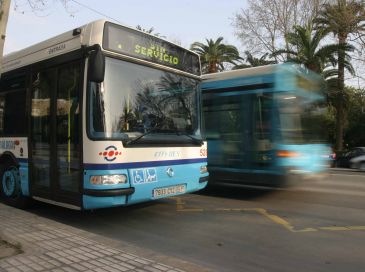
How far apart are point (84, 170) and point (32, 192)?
5.95 ft

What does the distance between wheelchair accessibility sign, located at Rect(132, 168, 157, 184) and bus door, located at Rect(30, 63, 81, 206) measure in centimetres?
86

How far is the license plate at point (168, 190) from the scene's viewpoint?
7.09 m

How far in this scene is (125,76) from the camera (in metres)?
6.80

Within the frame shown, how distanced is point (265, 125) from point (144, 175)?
3.59 metres

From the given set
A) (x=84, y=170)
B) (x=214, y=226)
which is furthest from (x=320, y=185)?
(x=84, y=170)

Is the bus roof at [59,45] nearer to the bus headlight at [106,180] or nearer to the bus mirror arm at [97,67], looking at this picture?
the bus mirror arm at [97,67]

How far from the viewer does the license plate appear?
7093 mm

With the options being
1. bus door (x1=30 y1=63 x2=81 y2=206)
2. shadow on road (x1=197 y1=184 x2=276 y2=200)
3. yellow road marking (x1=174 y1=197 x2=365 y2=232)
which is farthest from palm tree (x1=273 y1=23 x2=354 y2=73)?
bus door (x1=30 y1=63 x2=81 y2=206)

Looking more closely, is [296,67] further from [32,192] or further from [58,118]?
[32,192]

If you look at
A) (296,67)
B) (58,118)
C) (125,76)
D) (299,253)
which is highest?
(296,67)

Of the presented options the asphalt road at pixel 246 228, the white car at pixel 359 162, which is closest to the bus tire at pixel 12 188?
the asphalt road at pixel 246 228

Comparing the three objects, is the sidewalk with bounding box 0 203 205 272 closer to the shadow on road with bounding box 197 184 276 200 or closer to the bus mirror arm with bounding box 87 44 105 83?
the bus mirror arm with bounding box 87 44 105 83

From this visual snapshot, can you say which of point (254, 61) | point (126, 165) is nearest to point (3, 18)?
point (126, 165)

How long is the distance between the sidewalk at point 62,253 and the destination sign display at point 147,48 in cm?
285
